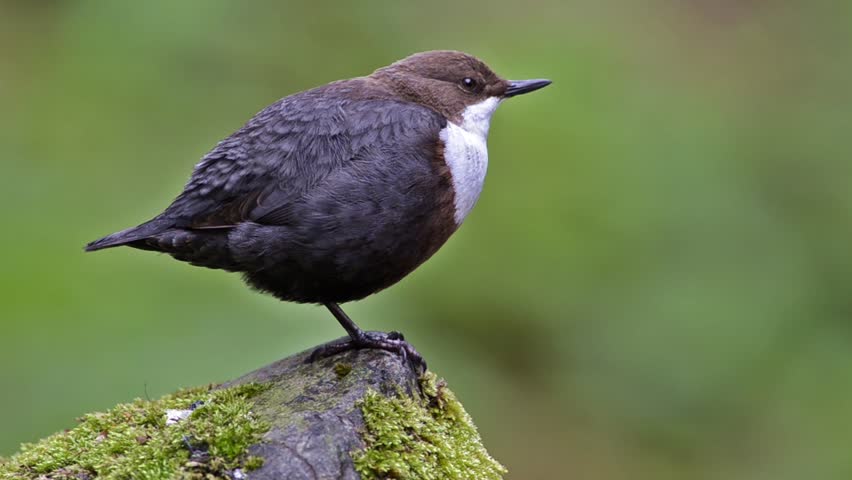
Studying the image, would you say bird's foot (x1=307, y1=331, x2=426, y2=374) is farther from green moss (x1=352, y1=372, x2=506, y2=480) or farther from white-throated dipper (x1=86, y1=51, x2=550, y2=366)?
green moss (x1=352, y1=372, x2=506, y2=480)

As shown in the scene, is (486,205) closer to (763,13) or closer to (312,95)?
(312,95)

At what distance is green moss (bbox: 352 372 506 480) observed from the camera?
3049 mm

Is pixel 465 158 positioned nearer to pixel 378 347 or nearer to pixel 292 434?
pixel 378 347

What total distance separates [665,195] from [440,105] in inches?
106

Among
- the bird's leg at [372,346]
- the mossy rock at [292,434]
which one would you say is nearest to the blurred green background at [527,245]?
the bird's leg at [372,346]

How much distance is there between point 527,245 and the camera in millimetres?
6133

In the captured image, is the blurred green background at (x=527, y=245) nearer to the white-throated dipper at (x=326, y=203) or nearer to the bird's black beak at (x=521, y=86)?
the white-throated dipper at (x=326, y=203)

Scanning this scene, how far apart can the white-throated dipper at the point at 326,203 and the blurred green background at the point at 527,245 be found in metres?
1.25

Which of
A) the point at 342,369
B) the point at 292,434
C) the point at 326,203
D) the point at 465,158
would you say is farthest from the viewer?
the point at 465,158

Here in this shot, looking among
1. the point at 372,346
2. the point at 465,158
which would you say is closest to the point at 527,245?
the point at 465,158

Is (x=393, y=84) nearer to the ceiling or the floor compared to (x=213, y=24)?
nearer to the floor

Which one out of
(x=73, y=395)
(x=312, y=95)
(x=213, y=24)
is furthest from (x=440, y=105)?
(x=213, y=24)

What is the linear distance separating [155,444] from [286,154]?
4.25ft

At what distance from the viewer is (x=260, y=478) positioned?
2854mm
